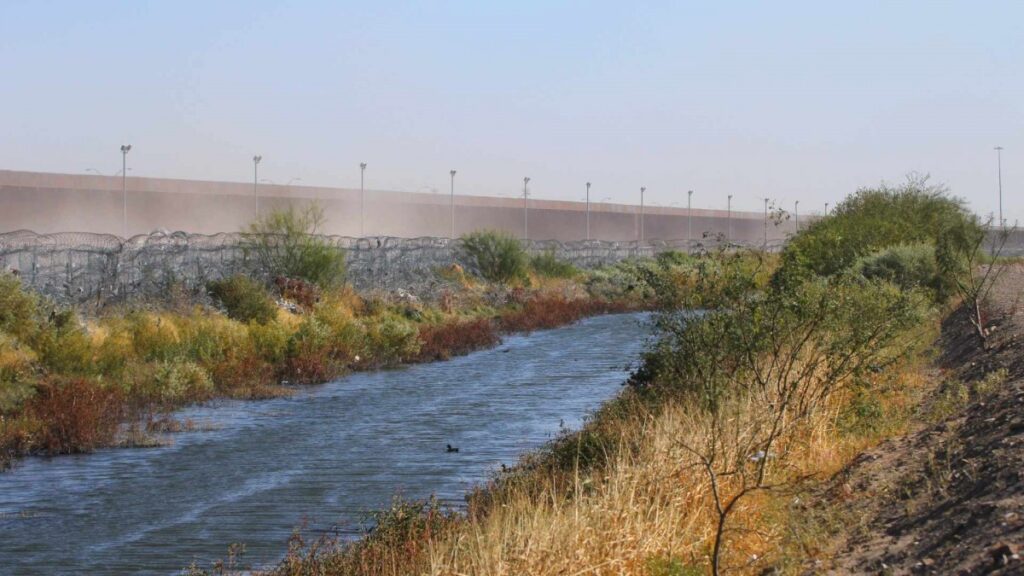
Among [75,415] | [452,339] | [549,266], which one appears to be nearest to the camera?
[75,415]

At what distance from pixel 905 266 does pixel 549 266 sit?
95.7 feet

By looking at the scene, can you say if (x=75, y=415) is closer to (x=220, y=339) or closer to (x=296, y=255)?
(x=220, y=339)

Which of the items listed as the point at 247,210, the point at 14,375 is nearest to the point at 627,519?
the point at 14,375

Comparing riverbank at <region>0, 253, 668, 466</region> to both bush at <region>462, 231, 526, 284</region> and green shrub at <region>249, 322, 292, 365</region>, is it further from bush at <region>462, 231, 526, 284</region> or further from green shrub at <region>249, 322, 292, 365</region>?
bush at <region>462, 231, 526, 284</region>

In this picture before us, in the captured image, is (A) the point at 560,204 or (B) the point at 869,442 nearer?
(B) the point at 869,442

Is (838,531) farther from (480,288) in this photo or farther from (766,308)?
(480,288)

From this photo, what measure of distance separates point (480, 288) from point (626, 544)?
4057cm

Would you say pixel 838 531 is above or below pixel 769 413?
below

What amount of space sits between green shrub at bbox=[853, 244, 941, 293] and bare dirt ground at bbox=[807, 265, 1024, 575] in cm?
1659

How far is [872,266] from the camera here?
1315 inches

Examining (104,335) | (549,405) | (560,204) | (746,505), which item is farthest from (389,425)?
(560,204)

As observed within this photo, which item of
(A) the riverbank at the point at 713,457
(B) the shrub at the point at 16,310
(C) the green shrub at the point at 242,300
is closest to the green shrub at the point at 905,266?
(A) the riverbank at the point at 713,457

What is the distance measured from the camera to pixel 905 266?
3350 centimetres

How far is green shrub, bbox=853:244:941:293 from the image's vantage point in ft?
108
